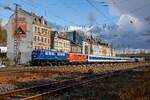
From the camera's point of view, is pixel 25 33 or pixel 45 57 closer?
pixel 45 57

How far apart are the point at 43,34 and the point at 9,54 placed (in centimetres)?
1292

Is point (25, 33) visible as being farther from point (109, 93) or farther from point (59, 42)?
point (109, 93)

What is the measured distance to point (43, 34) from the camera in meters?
102

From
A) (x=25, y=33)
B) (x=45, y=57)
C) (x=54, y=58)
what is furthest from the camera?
(x=25, y=33)

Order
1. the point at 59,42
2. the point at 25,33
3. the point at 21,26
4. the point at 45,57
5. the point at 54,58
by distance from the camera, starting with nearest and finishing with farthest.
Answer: the point at 45,57 → the point at 54,58 → the point at 25,33 → the point at 21,26 → the point at 59,42

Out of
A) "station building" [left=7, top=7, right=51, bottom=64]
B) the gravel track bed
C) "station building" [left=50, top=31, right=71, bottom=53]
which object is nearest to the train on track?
"station building" [left=7, top=7, right=51, bottom=64]

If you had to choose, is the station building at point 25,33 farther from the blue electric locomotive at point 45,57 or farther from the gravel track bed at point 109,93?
the gravel track bed at point 109,93

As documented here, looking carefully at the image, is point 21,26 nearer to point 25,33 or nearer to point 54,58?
point 25,33

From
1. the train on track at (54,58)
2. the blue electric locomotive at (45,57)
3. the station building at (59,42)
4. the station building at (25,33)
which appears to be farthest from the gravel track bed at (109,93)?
the station building at (59,42)

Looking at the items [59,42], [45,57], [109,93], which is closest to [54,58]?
[45,57]

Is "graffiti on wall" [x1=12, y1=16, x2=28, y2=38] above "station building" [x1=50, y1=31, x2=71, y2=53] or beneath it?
above

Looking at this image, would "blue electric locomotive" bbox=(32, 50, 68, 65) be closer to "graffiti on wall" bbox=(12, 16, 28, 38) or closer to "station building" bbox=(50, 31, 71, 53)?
"graffiti on wall" bbox=(12, 16, 28, 38)

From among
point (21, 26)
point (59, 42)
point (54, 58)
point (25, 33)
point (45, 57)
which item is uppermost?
point (21, 26)

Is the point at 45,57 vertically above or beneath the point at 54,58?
above
